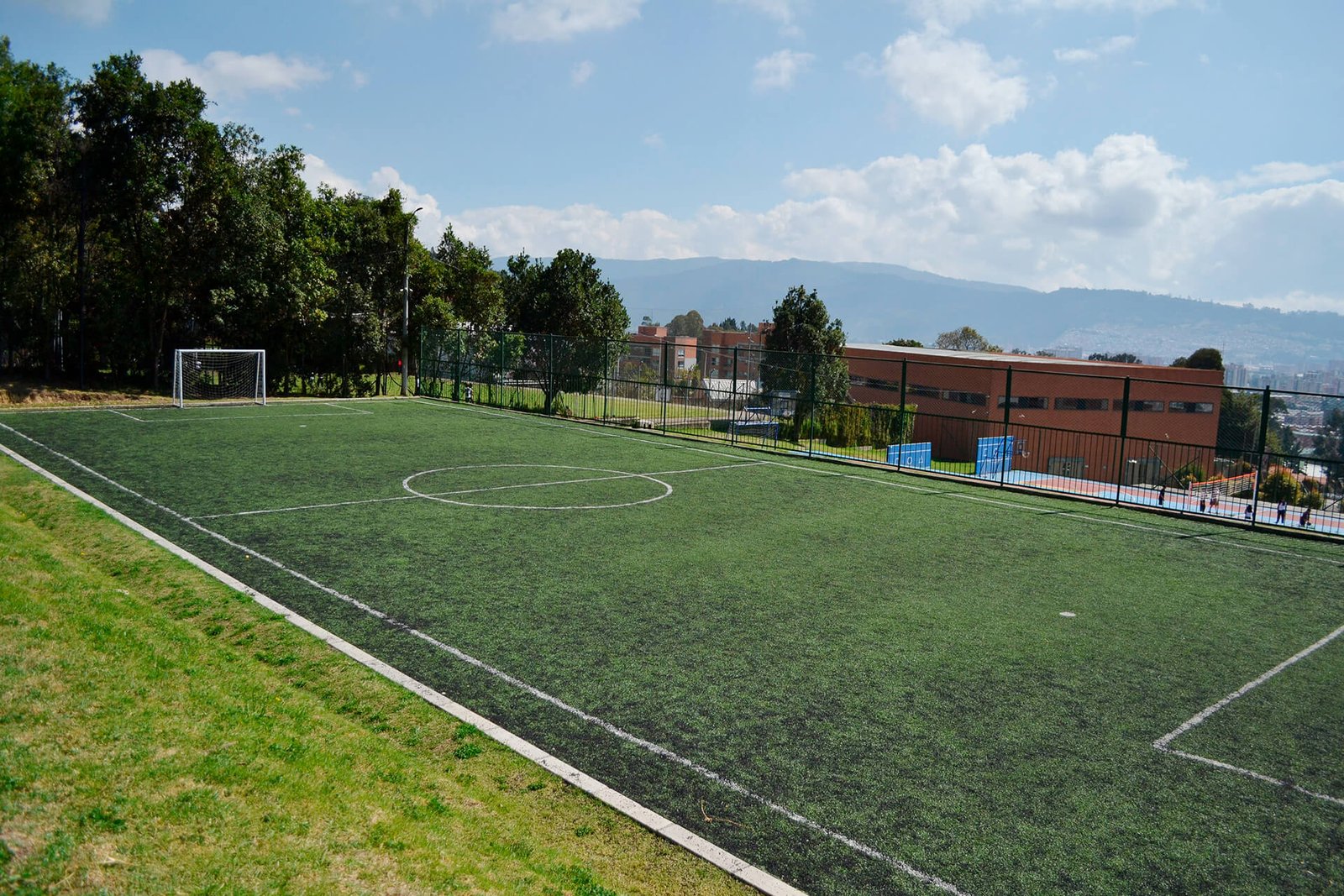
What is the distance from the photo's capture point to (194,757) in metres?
5.21

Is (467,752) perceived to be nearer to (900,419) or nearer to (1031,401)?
(900,419)

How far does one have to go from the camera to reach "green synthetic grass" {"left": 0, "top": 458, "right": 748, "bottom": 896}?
4.27 meters

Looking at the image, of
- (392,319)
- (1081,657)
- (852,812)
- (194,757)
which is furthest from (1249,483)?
(392,319)

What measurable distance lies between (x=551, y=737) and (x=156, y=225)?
32.2 metres

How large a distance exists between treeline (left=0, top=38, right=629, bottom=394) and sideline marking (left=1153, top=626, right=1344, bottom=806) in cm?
3287

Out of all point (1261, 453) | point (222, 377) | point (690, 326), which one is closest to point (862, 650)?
point (1261, 453)

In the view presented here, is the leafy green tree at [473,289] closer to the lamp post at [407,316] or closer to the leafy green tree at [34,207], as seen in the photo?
the lamp post at [407,316]

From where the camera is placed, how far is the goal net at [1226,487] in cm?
1725

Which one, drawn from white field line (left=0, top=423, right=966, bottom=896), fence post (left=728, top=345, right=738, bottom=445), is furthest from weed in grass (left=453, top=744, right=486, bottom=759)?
fence post (left=728, top=345, right=738, bottom=445)

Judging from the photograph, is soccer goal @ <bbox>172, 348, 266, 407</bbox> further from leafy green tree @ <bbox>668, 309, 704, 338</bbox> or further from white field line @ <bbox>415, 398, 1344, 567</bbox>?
leafy green tree @ <bbox>668, 309, 704, 338</bbox>

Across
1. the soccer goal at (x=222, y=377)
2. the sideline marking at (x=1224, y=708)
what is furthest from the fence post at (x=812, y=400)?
the soccer goal at (x=222, y=377)

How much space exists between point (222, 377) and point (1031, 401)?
43781 millimetres

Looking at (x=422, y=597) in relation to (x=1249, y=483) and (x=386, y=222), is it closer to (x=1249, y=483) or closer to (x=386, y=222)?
(x=1249, y=483)

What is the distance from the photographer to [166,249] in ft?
106
